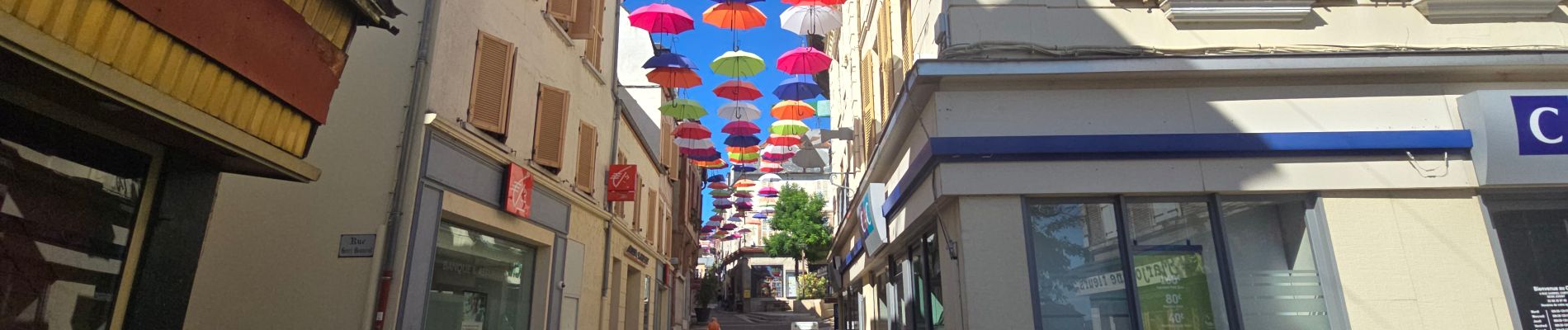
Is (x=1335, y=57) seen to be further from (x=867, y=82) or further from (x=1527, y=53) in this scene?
(x=867, y=82)

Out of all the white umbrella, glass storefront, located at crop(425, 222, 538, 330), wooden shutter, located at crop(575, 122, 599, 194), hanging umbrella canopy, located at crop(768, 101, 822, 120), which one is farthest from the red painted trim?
hanging umbrella canopy, located at crop(768, 101, 822, 120)

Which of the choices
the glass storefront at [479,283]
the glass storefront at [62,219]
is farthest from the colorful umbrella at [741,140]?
the glass storefront at [62,219]

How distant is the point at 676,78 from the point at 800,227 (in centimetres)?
2428

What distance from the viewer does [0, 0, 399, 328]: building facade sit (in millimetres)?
3471

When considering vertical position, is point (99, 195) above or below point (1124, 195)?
below

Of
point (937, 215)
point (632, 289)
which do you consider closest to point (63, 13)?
point (937, 215)

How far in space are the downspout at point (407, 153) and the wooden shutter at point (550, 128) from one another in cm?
245

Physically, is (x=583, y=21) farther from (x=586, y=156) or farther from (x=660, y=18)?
(x=586, y=156)

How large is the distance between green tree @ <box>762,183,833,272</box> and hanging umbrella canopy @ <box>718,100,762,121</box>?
19505mm

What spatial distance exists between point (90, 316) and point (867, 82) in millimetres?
9622

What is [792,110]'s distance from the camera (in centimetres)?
1585

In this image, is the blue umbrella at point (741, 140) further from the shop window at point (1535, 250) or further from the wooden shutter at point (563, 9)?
the shop window at point (1535, 250)

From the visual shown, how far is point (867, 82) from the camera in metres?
12.3

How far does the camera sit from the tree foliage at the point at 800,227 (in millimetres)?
36250
